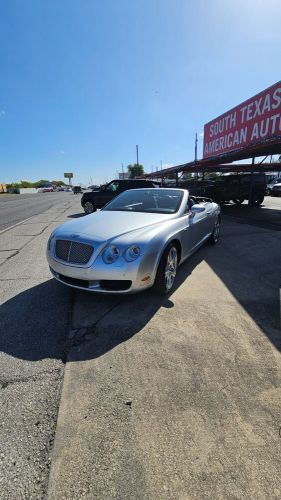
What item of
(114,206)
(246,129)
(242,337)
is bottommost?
(242,337)

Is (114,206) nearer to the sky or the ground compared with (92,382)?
nearer to the sky

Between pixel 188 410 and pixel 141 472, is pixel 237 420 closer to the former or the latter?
pixel 188 410

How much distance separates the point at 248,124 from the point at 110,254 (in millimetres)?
14544

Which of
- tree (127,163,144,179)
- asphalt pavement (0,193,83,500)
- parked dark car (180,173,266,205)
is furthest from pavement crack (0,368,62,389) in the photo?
tree (127,163,144,179)

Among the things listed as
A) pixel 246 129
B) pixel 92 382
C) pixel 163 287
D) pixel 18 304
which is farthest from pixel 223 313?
pixel 246 129

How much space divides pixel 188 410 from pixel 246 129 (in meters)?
15.9

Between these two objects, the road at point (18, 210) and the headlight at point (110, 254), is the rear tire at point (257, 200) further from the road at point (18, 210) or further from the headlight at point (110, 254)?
the headlight at point (110, 254)

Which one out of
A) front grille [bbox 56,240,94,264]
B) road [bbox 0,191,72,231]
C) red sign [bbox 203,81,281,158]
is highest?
red sign [bbox 203,81,281,158]

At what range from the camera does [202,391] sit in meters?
2.22

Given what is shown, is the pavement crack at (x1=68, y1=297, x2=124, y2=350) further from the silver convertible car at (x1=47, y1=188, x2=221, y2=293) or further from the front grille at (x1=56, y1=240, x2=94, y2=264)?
the front grille at (x1=56, y1=240, x2=94, y2=264)

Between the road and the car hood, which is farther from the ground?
→ the car hood

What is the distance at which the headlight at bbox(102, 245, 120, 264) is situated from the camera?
3.28 metres

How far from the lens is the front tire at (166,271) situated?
3.69 meters

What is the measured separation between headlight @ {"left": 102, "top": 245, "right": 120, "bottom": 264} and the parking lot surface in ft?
2.23
